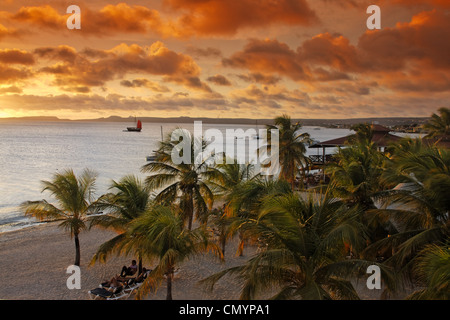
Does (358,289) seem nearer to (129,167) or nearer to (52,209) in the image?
(52,209)

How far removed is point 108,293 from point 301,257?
6.78 metres

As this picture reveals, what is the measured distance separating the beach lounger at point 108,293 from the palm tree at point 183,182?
4199mm

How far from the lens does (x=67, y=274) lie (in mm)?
13000

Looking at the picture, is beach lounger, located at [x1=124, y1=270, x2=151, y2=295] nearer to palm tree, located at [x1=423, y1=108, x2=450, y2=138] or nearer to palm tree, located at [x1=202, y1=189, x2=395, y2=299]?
palm tree, located at [x1=202, y1=189, x2=395, y2=299]

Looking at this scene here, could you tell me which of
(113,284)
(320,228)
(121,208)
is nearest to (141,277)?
(113,284)

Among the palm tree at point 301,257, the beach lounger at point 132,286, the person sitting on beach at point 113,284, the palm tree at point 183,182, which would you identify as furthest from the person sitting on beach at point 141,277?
the palm tree at point 301,257

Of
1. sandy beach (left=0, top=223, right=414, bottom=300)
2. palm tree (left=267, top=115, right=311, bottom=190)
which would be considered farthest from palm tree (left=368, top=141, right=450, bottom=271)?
palm tree (left=267, top=115, right=311, bottom=190)

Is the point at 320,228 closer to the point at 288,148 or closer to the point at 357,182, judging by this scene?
the point at 357,182

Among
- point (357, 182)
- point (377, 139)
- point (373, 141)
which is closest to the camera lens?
point (357, 182)

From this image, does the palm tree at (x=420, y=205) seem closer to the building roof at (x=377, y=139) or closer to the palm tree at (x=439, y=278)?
the palm tree at (x=439, y=278)

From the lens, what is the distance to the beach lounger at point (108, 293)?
10195 mm

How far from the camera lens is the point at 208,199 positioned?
15.6 m
